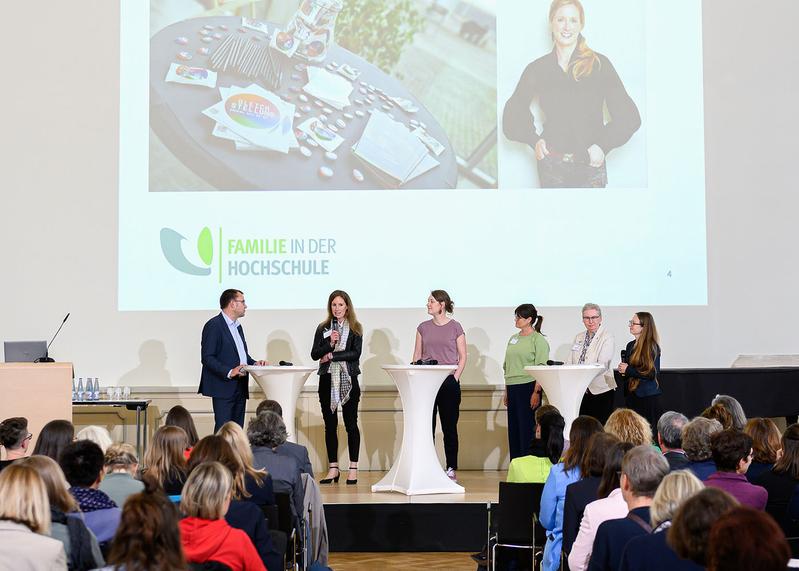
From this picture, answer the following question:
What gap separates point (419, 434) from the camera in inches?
251

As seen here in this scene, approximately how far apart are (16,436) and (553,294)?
15.5ft

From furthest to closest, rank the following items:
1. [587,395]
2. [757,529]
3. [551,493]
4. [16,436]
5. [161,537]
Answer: [587,395] → [16,436] → [551,493] → [161,537] → [757,529]

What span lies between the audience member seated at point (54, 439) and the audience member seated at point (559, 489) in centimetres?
201

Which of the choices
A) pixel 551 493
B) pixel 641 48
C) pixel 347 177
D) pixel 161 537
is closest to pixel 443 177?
pixel 347 177

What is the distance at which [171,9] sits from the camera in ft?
26.6

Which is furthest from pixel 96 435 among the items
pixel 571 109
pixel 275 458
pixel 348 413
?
pixel 571 109

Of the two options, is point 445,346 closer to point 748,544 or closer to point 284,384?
point 284,384

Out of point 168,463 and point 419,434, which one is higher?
point 168,463

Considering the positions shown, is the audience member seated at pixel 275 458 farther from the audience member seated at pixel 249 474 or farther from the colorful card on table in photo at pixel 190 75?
the colorful card on table in photo at pixel 190 75

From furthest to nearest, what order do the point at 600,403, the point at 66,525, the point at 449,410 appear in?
the point at 600,403 → the point at 449,410 → the point at 66,525

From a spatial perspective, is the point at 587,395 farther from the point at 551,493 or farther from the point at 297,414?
the point at 551,493

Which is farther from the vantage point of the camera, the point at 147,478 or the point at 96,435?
the point at 96,435

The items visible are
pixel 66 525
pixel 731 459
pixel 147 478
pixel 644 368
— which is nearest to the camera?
pixel 66 525

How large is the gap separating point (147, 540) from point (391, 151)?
6076mm
